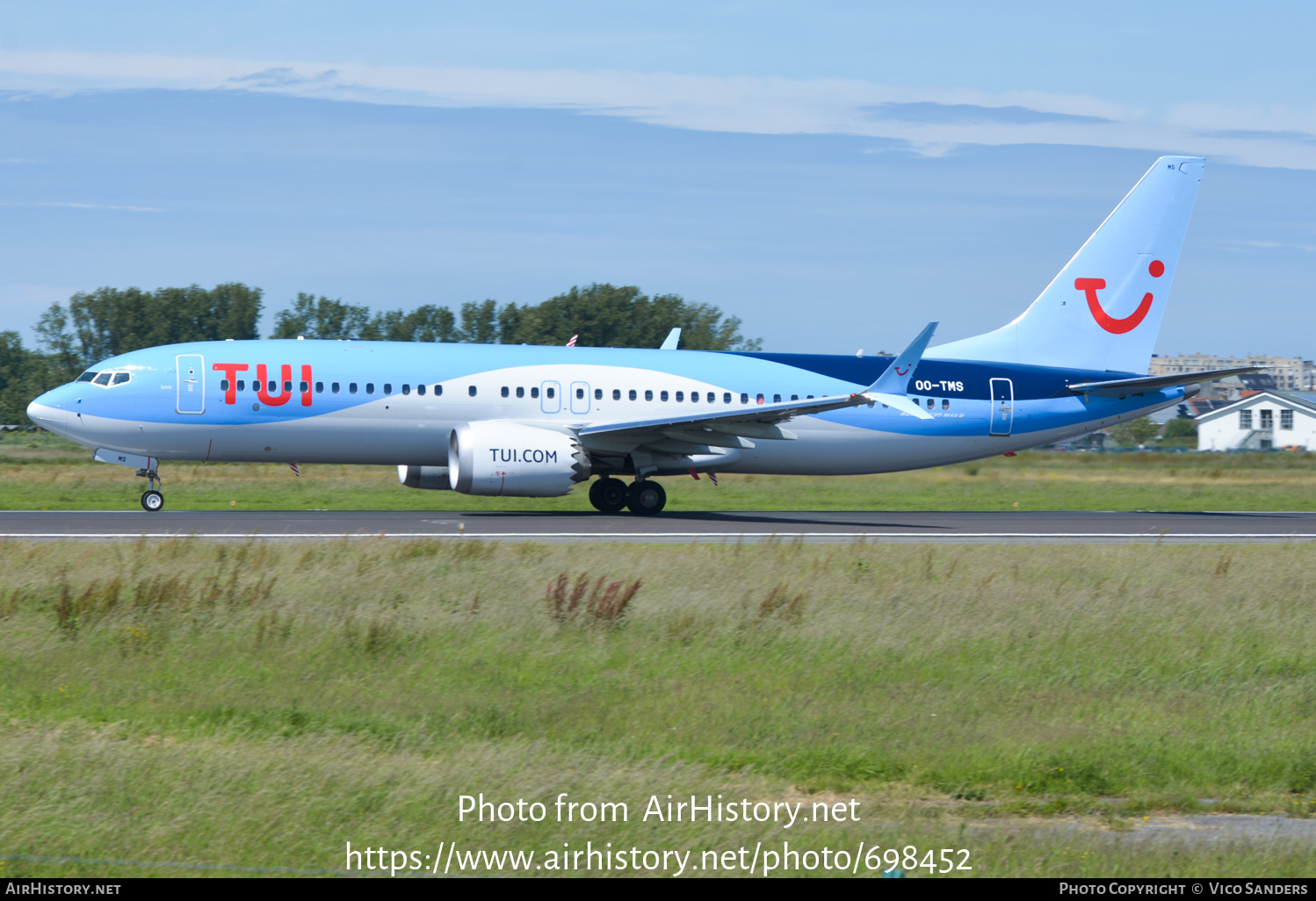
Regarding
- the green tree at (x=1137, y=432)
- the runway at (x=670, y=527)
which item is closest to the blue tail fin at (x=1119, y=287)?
the runway at (x=670, y=527)

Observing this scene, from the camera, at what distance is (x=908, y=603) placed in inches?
531

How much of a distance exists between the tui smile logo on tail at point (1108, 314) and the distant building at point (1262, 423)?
88663 millimetres

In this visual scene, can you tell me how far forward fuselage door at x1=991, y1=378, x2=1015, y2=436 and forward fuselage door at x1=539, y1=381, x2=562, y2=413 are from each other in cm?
1063

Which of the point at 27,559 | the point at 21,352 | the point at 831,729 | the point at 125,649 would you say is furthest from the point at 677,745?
the point at 21,352

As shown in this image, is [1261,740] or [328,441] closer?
[1261,740]

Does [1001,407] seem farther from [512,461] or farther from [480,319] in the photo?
[480,319]

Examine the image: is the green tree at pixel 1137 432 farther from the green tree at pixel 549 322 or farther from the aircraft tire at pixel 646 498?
the aircraft tire at pixel 646 498

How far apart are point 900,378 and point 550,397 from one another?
746 cm

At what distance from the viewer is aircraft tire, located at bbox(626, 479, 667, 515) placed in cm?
2723

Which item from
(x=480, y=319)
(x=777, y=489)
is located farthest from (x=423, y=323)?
(x=777, y=489)

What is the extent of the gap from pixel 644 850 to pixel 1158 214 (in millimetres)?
30139

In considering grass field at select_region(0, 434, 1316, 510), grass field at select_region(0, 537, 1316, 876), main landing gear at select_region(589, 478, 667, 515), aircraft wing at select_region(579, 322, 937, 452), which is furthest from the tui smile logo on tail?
grass field at select_region(0, 537, 1316, 876)

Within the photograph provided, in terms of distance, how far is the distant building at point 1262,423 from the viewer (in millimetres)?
112062

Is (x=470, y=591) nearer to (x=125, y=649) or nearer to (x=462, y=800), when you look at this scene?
(x=125, y=649)
